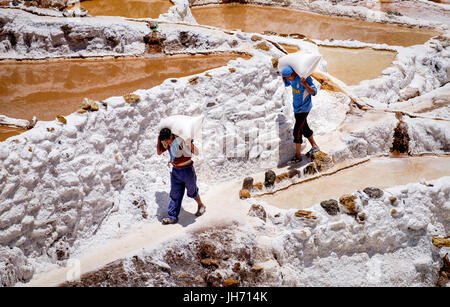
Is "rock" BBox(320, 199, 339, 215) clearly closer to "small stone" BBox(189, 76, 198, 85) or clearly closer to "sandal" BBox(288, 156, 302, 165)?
"sandal" BBox(288, 156, 302, 165)

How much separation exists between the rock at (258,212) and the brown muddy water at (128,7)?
7.39 metres

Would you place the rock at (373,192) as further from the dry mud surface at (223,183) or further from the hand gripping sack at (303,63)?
the hand gripping sack at (303,63)

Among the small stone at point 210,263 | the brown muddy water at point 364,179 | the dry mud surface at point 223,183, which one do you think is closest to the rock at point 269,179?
the dry mud surface at point 223,183

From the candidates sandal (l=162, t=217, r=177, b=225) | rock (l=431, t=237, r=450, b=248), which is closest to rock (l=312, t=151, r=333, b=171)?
rock (l=431, t=237, r=450, b=248)

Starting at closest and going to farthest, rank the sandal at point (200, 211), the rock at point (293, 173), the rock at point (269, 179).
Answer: the sandal at point (200, 211) < the rock at point (269, 179) < the rock at point (293, 173)

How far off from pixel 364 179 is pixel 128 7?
26.3 ft

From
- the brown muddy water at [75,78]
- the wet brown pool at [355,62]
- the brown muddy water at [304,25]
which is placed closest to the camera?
the brown muddy water at [75,78]

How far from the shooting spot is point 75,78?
807 centimetres

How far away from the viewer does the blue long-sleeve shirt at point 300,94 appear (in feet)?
20.9

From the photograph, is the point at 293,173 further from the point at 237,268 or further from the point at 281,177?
the point at 237,268

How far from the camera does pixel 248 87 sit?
7.30m

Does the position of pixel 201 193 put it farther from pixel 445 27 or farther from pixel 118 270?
pixel 445 27

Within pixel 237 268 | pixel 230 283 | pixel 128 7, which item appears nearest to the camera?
pixel 230 283

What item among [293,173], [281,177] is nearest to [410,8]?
[293,173]
